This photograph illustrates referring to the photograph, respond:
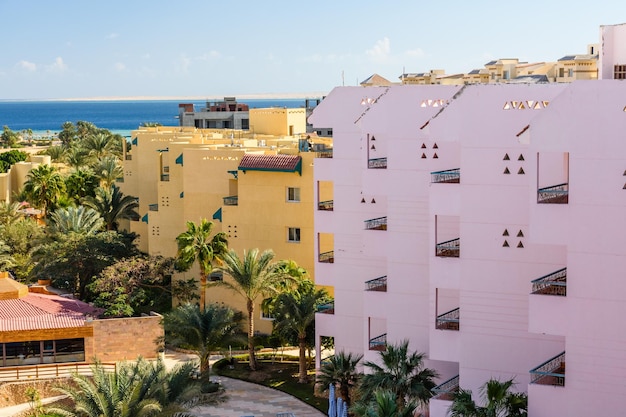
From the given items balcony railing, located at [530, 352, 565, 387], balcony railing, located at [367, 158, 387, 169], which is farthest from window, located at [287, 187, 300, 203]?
balcony railing, located at [530, 352, 565, 387]

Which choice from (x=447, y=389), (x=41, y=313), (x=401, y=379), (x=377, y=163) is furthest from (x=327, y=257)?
(x=41, y=313)

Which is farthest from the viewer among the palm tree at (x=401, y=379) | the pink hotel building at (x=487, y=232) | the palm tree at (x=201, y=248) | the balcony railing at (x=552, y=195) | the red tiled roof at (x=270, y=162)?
the red tiled roof at (x=270, y=162)

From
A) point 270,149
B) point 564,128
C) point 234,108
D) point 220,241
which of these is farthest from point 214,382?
point 234,108

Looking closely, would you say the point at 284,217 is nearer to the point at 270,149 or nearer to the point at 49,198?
the point at 270,149

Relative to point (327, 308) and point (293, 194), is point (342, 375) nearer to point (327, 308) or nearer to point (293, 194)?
point (327, 308)

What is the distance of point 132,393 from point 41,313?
12.3 m

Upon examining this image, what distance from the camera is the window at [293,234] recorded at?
46934 millimetres

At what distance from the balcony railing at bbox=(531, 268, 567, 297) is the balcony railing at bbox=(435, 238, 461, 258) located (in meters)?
3.81

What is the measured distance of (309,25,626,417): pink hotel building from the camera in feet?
81.3

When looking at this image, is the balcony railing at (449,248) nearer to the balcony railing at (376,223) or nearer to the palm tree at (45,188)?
the balcony railing at (376,223)

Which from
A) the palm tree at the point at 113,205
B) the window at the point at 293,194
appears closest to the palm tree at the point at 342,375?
the window at the point at 293,194

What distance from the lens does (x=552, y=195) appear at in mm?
25141

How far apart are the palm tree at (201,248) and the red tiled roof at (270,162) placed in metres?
3.09

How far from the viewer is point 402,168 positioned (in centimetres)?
3316
